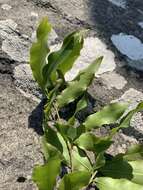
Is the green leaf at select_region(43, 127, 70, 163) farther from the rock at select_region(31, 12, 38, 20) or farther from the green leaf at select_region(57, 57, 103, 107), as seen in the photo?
the rock at select_region(31, 12, 38, 20)

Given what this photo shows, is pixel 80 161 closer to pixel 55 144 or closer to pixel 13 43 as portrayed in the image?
pixel 55 144

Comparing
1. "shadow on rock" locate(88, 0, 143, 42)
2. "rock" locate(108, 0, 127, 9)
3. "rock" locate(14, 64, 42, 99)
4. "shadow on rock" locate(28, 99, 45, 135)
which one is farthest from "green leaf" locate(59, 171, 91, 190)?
"rock" locate(108, 0, 127, 9)

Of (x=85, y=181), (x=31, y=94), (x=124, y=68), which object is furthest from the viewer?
(x=124, y=68)

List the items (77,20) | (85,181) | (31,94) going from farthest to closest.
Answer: (77,20) < (31,94) < (85,181)

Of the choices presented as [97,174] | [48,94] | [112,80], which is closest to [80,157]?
[97,174]

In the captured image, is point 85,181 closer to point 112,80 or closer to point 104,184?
point 104,184

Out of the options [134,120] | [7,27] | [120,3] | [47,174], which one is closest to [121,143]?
[134,120]
